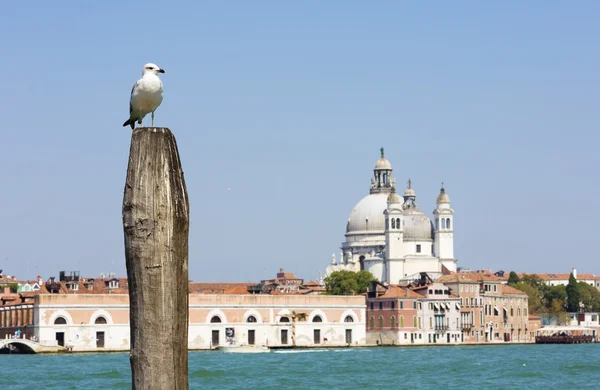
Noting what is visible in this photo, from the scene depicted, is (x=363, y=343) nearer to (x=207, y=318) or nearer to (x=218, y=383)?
(x=207, y=318)

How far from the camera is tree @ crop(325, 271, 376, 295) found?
8506 centimetres

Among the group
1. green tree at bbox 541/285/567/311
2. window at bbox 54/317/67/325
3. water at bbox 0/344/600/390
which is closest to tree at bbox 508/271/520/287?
green tree at bbox 541/285/567/311

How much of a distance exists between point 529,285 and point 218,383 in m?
71.4

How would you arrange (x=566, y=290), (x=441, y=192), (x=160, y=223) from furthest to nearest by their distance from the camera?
1. (x=566, y=290)
2. (x=441, y=192)
3. (x=160, y=223)

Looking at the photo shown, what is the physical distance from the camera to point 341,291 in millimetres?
85125

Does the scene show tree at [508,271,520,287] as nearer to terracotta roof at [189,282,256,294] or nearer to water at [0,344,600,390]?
terracotta roof at [189,282,256,294]

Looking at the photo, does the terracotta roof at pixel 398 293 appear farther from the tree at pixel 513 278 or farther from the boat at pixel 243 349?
the tree at pixel 513 278

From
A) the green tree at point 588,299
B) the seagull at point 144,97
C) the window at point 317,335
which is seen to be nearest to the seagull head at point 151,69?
the seagull at point 144,97

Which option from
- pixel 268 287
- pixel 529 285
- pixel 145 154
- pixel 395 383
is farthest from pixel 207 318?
pixel 145 154

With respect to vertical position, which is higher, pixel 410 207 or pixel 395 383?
pixel 410 207

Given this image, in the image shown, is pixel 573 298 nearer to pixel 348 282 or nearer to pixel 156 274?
pixel 348 282

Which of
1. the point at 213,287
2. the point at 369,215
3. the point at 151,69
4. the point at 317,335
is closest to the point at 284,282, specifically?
the point at 369,215

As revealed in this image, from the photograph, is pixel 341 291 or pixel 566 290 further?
pixel 566 290

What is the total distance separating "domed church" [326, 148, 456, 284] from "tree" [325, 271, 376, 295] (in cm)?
469
